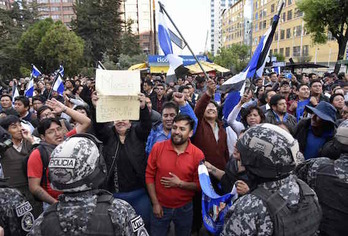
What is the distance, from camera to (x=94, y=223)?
168cm

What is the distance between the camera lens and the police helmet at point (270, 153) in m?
Answer: 1.70

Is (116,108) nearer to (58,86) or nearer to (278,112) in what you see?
(278,112)

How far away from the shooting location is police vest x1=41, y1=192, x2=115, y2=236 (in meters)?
1.67

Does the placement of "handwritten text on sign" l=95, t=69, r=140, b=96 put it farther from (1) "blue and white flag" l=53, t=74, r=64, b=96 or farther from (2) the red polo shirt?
(1) "blue and white flag" l=53, t=74, r=64, b=96

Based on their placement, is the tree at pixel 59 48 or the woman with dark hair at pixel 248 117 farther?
the tree at pixel 59 48

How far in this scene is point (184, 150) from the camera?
3.28m

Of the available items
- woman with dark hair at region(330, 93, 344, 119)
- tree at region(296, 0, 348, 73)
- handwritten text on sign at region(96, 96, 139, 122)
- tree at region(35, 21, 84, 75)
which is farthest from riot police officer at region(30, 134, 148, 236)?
tree at region(35, 21, 84, 75)

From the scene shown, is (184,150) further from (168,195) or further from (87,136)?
(87,136)

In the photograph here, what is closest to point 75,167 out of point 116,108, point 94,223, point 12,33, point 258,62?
point 94,223

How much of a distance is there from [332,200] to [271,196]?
0.87 m

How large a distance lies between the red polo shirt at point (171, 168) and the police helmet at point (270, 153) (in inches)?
58.9

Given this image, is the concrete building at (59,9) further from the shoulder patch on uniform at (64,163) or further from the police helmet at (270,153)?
the police helmet at (270,153)

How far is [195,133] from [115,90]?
1449 mm

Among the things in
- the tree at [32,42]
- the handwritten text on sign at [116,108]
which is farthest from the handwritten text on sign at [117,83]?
the tree at [32,42]
